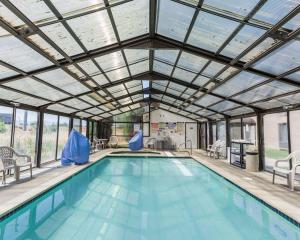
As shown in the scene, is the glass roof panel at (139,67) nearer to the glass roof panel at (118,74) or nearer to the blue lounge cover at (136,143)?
the glass roof panel at (118,74)

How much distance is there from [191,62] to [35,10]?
407cm

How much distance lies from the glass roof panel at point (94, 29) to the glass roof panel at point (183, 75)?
2.84 meters

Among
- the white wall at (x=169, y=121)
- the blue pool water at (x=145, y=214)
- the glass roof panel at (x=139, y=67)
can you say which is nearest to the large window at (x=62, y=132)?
the blue pool water at (x=145, y=214)

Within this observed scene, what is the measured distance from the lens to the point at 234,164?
8.85 metres

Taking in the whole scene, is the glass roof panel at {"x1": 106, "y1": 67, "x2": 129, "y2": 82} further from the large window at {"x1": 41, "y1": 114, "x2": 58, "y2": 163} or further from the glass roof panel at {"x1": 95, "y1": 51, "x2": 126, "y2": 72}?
the large window at {"x1": 41, "y1": 114, "x2": 58, "y2": 163}

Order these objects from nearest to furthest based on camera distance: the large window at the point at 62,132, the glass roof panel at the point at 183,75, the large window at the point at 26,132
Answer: the large window at the point at 26,132 < the glass roof panel at the point at 183,75 < the large window at the point at 62,132

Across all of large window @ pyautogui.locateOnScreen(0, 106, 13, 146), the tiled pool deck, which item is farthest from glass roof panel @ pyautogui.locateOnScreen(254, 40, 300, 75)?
large window @ pyautogui.locateOnScreen(0, 106, 13, 146)

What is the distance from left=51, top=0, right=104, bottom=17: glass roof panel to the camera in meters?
2.95

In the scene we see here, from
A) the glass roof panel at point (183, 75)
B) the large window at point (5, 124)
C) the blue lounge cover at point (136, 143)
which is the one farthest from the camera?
the blue lounge cover at point (136, 143)

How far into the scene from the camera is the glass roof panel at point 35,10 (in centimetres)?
265

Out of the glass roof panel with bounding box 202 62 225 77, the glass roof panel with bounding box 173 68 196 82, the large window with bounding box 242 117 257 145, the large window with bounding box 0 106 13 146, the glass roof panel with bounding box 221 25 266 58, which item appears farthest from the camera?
the large window with bounding box 242 117 257 145

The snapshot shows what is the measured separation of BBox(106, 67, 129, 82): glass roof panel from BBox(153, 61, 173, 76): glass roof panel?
3.53ft

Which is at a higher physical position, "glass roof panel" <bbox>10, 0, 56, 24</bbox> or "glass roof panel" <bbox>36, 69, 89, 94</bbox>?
"glass roof panel" <bbox>10, 0, 56, 24</bbox>

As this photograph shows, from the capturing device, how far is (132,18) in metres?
4.18
